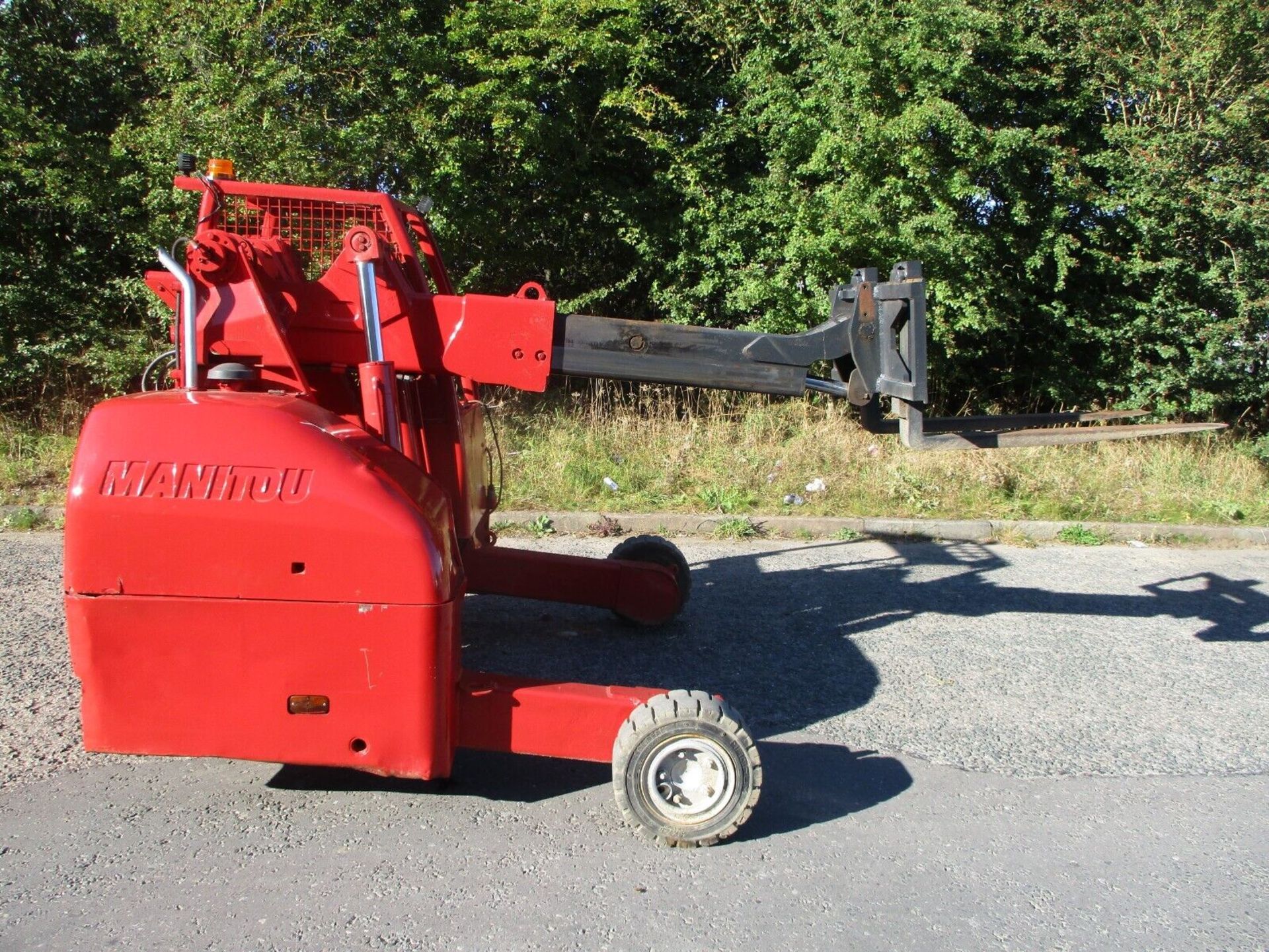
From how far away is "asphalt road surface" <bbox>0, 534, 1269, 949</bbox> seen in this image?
123 inches

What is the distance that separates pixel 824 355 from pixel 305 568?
7.45 ft

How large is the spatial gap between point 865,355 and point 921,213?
715cm

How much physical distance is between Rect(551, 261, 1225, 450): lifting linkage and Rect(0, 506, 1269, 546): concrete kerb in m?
4.33

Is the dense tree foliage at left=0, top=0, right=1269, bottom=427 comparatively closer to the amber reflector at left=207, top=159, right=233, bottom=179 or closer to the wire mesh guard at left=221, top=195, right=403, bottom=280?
the wire mesh guard at left=221, top=195, right=403, bottom=280

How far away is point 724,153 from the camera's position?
12.2m

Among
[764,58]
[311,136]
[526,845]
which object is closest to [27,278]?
[311,136]

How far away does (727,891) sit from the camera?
10.9 feet

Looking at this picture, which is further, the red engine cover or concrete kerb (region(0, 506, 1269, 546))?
concrete kerb (region(0, 506, 1269, 546))

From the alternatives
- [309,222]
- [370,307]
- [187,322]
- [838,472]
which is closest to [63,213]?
[309,222]

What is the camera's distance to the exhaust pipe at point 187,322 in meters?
3.60

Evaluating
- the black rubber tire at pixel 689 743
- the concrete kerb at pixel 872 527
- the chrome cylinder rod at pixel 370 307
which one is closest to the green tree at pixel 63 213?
the concrete kerb at pixel 872 527

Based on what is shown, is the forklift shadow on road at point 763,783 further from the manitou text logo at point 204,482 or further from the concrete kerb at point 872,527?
the concrete kerb at point 872,527

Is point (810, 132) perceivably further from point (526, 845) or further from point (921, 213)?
point (526, 845)

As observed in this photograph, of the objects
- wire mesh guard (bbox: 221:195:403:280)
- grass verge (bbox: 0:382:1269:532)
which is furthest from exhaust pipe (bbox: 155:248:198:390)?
grass verge (bbox: 0:382:1269:532)
